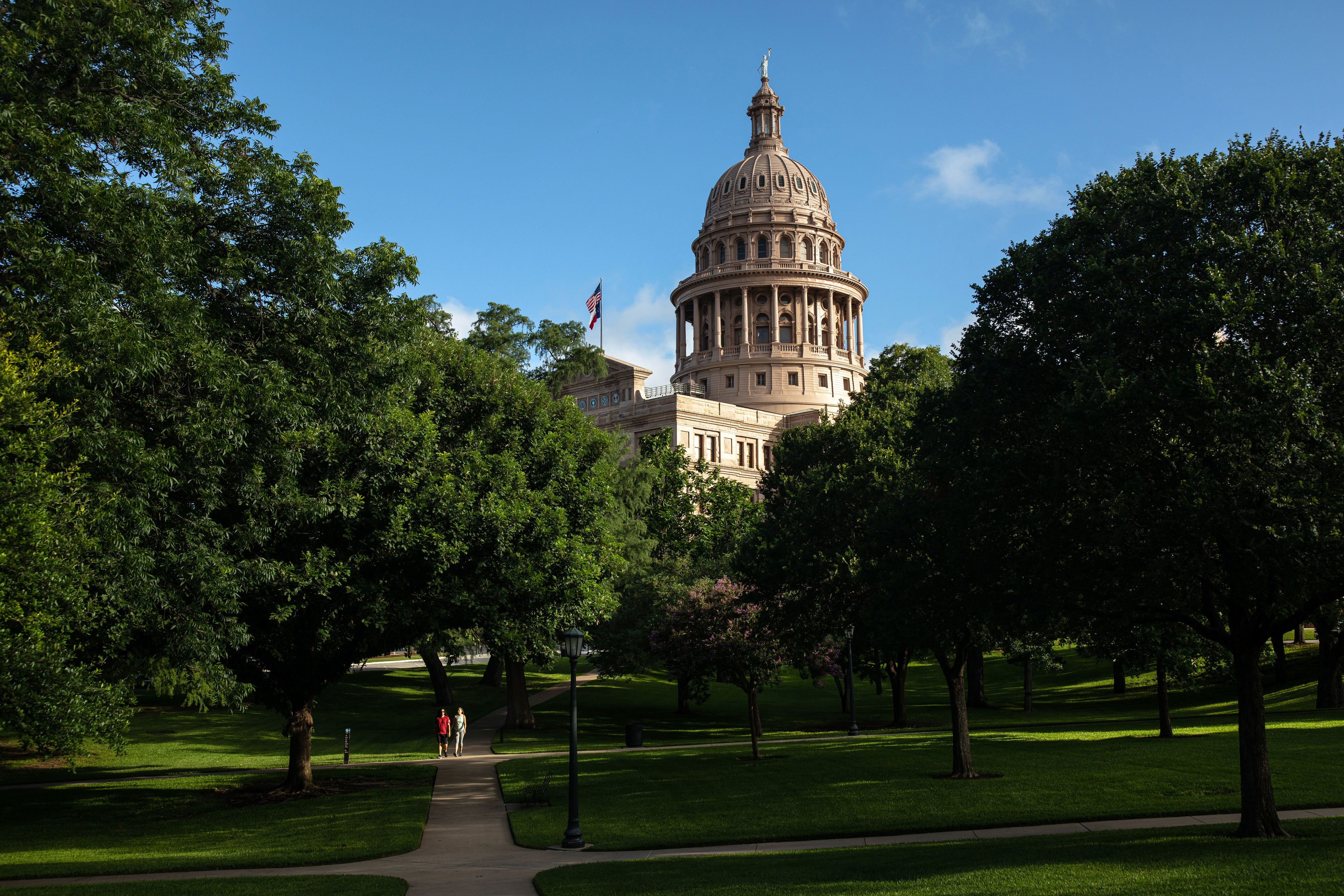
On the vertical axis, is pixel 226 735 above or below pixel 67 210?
below

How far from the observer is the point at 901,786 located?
24922 millimetres

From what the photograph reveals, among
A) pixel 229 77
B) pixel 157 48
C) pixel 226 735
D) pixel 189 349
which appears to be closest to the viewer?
pixel 189 349

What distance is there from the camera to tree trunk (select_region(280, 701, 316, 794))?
26.9m

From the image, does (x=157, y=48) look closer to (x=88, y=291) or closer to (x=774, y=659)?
(x=88, y=291)

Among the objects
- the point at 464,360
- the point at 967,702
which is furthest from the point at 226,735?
the point at 967,702

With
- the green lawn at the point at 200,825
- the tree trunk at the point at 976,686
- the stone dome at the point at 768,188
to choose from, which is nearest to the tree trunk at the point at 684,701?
the tree trunk at the point at 976,686

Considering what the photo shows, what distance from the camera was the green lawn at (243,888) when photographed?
52.5ft

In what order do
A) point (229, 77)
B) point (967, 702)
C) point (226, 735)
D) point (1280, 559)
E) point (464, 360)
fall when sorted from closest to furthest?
point (1280, 559) < point (229, 77) < point (464, 360) < point (226, 735) < point (967, 702)

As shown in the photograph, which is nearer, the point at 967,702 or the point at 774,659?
the point at 774,659

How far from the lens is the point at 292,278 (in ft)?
69.1

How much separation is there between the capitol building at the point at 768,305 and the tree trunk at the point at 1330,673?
68.1 m

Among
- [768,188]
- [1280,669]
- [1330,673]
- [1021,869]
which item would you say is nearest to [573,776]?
[1021,869]

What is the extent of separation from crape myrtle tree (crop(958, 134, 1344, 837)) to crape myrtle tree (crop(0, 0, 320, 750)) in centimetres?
1426

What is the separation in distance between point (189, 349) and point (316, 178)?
17.2 ft
